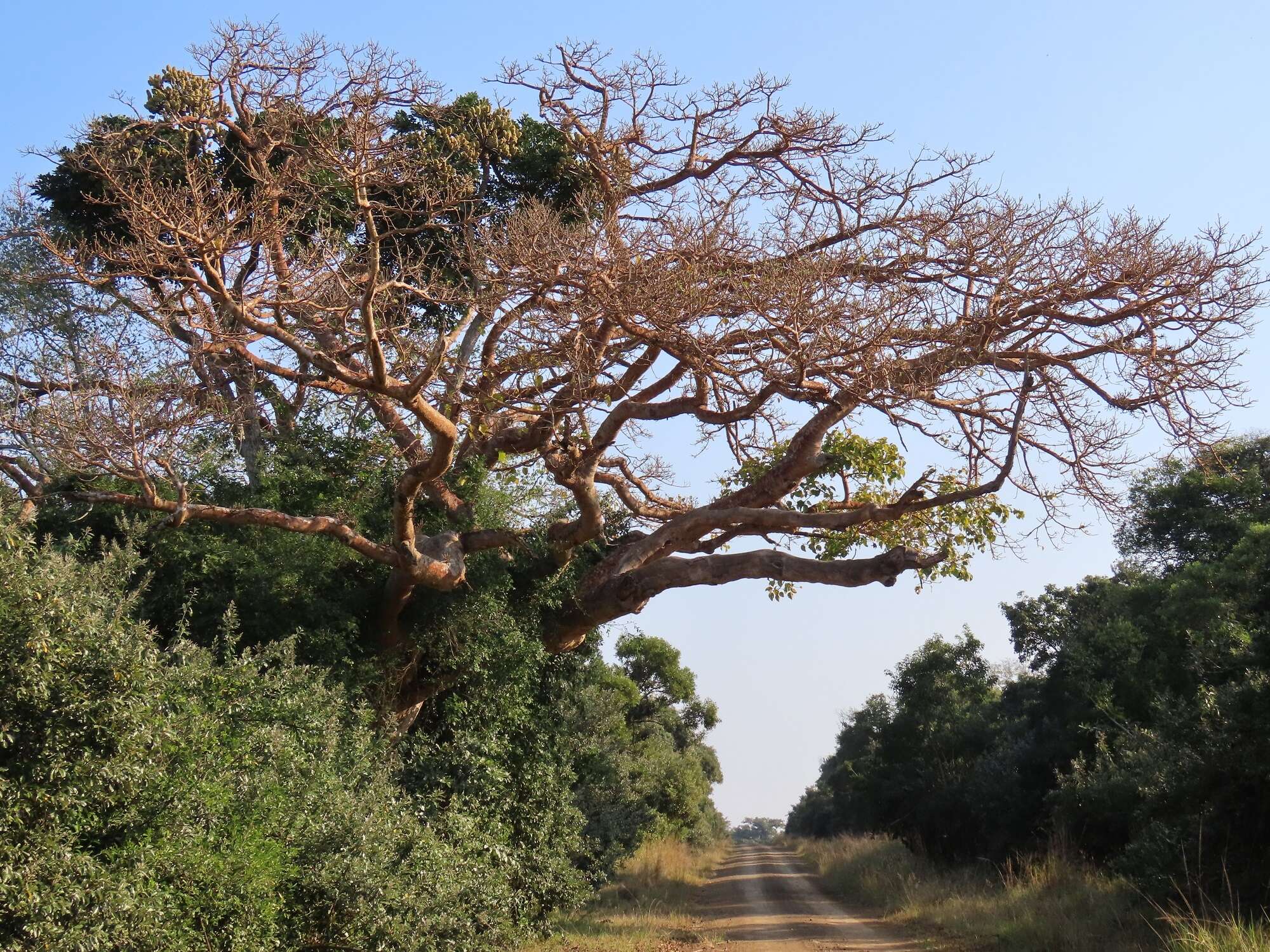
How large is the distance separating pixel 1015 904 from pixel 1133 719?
6.27 meters

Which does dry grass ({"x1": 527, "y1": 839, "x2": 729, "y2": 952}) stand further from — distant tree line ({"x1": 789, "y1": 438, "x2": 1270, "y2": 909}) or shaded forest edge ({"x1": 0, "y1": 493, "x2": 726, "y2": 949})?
distant tree line ({"x1": 789, "y1": 438, "x2": 1270, "y2": 909})

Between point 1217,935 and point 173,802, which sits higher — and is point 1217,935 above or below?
below

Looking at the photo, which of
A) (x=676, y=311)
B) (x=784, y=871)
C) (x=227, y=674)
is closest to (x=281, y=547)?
(x=227, y=674)

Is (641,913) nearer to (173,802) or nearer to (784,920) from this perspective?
(784,920)

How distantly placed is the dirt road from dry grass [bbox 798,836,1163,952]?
66 cm

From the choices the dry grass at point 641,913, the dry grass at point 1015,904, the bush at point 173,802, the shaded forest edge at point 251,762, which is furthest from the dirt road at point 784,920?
the bush at point 173,802

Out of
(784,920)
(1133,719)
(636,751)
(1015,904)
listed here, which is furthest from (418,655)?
(636,751)

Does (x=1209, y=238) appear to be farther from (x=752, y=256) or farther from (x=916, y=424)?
(x=752, y=256)

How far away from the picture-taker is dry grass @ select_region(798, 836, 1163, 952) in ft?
33.3

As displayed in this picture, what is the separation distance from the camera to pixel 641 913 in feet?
53.3

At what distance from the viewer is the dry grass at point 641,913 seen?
12.4 metres

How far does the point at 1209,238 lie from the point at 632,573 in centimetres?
696

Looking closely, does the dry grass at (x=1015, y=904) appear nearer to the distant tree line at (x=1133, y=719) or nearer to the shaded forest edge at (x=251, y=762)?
the distant tree line at (x=1133, y=719)

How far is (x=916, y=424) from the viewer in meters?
10.1
